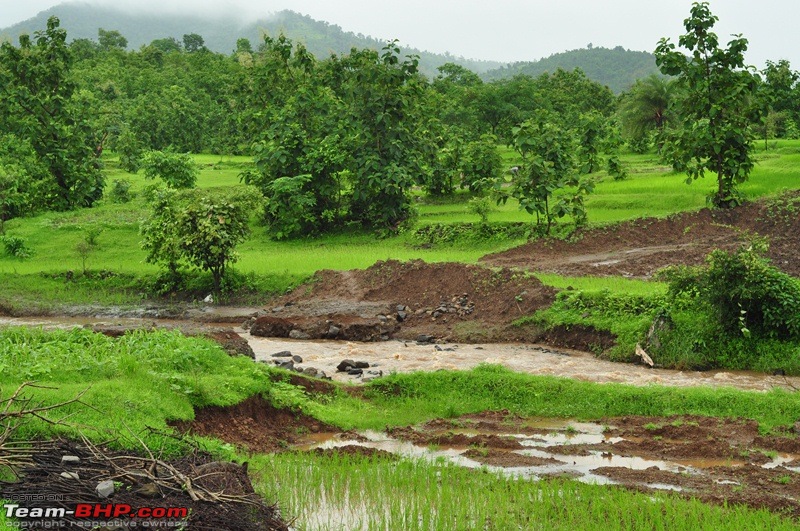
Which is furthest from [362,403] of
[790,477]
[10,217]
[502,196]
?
[10,217]

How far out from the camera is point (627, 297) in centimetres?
1602

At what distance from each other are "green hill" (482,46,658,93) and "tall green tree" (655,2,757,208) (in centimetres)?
12092

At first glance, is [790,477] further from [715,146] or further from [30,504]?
[715,146]

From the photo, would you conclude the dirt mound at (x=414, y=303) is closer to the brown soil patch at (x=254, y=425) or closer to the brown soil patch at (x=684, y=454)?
the brown soil patch at (x=684, y=454)

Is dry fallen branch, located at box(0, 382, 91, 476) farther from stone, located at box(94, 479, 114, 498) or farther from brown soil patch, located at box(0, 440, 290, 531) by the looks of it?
stone, located at box(94, 479, 114, 498)

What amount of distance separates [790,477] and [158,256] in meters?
16.1

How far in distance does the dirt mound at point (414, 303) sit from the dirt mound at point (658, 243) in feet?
7.82

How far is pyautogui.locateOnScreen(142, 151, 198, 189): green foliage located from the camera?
26.3m

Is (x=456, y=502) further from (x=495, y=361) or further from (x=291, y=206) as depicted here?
(x=291, y=206)

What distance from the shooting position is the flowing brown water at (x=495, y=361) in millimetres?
13375

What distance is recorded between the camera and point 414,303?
18.9 meters

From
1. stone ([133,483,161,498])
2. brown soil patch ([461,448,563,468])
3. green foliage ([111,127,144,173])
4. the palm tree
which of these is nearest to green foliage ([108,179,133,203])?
green foliage ([111,127,144,173])

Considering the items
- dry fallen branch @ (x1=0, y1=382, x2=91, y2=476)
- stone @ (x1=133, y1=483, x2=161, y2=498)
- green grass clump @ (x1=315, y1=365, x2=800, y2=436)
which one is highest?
dry fallen branch @ (x1=0, y1=382, x2=91, y2=476)

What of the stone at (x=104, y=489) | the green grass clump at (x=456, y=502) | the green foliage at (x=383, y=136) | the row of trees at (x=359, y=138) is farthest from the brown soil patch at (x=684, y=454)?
the green foliage at (x=383, y=136)
